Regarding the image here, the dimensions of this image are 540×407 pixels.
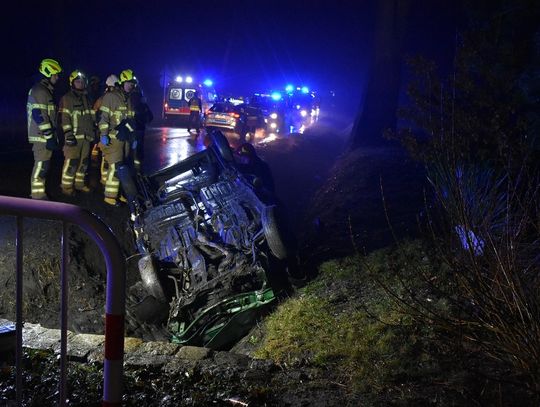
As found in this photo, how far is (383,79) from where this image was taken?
16.0 meters

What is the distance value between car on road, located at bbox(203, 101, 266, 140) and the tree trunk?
3.52 metres

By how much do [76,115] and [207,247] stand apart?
152 inches

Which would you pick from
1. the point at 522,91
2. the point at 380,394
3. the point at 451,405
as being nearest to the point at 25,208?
the point at 380,394

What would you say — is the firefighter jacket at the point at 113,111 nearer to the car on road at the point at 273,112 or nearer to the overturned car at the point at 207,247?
the overturned car at the point at 207,247

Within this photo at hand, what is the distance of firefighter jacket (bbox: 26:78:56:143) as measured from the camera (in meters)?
7.63

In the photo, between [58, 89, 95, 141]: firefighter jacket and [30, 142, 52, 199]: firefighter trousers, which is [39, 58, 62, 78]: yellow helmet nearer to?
[58, 89, 95, 141]: firefighter jacket

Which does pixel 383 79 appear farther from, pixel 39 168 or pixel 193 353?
pixel 193 353

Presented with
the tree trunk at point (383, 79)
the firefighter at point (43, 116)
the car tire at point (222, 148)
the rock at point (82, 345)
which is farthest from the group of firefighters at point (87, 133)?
→ the tree trunk at point (383, 79)

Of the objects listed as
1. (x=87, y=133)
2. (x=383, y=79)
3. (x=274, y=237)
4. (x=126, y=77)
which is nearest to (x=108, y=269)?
(x=274, y=237)

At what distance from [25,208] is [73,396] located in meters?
1.68

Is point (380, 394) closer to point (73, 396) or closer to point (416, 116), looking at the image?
point (73, 396)

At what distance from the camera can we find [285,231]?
19.0 ft

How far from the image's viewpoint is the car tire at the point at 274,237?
558 centimetres

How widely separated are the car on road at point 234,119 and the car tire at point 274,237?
10247mm
